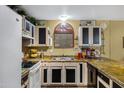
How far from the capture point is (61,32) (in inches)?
252

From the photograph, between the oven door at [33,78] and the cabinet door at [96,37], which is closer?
the oven door at [33,78]

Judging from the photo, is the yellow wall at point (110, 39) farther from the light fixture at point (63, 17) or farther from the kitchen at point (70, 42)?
the light fixture at point (63, 17)

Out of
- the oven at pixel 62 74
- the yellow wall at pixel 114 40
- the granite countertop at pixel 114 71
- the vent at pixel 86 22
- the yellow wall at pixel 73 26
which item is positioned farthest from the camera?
the yellow wall at pixel 114 40

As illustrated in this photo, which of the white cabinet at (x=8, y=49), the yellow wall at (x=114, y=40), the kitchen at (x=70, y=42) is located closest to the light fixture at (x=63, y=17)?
the kitchen at (x=70, y=42)

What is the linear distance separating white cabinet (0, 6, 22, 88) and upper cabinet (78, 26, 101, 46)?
13.2 ft

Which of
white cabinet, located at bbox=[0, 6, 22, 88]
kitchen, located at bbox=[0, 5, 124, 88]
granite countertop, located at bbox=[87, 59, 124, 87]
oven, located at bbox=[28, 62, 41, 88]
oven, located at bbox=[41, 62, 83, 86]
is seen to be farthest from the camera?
oven, located at bbox=[41, 62, 83, 86]

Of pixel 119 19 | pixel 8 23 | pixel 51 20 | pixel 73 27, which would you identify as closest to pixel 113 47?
pixel 119 19

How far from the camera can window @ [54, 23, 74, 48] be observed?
20.9ft

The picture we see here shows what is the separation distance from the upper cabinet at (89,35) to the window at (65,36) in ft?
2.02

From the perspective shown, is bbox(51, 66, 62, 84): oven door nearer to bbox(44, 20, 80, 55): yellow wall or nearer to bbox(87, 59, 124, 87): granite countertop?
bbox(44, 20, 80, 55): yellow wall

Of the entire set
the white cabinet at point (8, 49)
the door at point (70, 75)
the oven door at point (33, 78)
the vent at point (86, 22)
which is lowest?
the door at point (70, 75)

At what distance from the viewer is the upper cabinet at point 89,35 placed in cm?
575

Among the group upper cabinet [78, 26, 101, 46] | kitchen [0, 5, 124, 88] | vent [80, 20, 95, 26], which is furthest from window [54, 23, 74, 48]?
upper cabinet [78, 26, 101, 46]

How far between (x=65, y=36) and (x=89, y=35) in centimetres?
94
